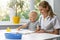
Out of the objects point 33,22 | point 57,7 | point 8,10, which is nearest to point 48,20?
point 33,22

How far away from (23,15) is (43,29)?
1.03m

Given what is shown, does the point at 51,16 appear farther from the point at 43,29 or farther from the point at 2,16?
the point at 2,16

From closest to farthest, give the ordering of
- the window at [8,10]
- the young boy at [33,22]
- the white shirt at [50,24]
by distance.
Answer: the white shirt at [50,24]
the young boy at [33,22]
the window at [8,10]

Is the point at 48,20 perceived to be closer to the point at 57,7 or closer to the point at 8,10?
the point at 57,7

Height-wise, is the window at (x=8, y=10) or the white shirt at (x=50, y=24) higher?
the window at (x=8, y=10)

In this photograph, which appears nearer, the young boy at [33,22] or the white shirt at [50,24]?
the white shirt at [50,24]

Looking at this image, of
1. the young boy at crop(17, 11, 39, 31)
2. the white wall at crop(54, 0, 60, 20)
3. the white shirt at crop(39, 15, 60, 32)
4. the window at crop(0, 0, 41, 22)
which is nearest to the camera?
the white shirt at crop(39, 15, 60, 32)

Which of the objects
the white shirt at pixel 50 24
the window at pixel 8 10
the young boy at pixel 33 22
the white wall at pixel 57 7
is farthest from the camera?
the window at pixel 8 10

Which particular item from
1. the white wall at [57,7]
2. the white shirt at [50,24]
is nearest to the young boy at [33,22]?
the white shirt at [50,24]

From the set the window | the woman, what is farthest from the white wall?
the woman

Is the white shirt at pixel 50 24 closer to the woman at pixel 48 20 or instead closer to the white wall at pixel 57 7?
the woman at pixel 48 20

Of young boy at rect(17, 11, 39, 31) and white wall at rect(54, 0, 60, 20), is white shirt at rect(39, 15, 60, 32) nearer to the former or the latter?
young boy at rect(17, 11, 39, 31)

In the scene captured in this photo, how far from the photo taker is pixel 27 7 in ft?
11.6

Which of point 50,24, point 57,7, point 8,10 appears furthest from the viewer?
point 8,10
